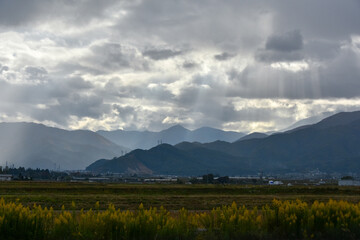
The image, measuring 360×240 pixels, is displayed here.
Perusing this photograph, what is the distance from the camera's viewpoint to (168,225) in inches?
707

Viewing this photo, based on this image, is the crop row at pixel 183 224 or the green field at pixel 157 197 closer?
the crop row at pixel 183 224

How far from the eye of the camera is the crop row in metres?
17.6

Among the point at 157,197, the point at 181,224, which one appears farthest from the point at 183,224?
the point at 157,197

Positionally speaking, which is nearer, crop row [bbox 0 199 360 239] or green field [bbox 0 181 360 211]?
crop row [bbox 0 199 360 239]

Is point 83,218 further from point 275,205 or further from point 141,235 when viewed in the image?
point 275,205

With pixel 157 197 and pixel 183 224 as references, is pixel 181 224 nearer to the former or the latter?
pixel 183 224

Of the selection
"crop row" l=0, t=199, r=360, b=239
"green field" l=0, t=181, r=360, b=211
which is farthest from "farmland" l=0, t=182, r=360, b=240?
"green field" l=0, t=181, r=360, b=211

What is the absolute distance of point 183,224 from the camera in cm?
1856

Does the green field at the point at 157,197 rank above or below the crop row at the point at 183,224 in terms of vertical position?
below

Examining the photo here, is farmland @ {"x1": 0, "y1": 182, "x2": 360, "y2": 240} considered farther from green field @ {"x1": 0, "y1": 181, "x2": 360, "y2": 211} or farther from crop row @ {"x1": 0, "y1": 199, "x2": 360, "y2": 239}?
green field @ {"x1": 0, "y1": 181, "x2": 360, "y2": 211}

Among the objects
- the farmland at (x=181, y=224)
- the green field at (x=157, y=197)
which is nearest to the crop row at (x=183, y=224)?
the farmland at (x=181, y=224)

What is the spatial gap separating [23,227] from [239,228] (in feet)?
28.5

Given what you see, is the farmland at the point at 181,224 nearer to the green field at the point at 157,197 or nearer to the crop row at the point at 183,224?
the crop row at the point at 183,224

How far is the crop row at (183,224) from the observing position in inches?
695
